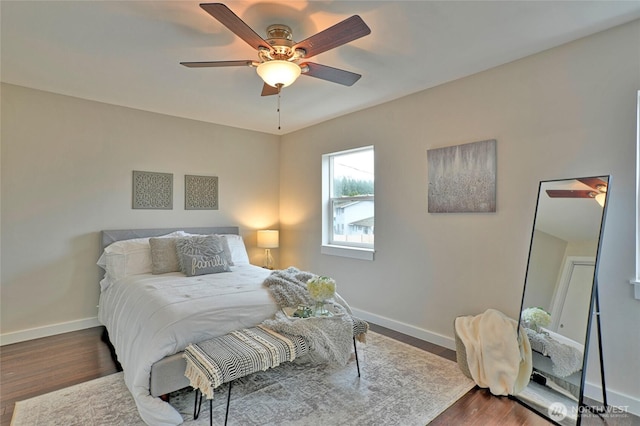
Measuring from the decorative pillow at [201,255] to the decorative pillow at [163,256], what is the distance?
0.24 ft

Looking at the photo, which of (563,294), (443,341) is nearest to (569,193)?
(563,294)

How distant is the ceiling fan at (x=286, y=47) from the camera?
1669mm

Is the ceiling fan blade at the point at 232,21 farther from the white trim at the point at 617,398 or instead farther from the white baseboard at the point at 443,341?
the white trim at the point at 617,398

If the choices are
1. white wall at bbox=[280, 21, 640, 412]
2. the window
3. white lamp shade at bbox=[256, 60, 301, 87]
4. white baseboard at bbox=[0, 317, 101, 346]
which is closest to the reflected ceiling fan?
white wall at bbox=[280, 21, 640, 412]

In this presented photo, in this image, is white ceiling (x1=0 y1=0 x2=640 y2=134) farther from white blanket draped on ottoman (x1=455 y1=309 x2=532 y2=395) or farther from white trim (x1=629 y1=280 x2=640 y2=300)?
white blanket draped on ottoman (x1=455 y1=309 x2=532 y2=395)

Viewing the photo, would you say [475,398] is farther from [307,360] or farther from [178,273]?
[178,273]

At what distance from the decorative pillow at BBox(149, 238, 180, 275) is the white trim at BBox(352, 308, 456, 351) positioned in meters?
2.15

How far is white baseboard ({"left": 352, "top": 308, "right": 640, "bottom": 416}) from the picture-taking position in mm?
2106

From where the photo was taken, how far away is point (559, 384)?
2.14 m

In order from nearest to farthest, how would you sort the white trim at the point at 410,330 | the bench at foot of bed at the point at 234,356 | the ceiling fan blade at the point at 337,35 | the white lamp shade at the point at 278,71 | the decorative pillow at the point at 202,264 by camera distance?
the ceiling fan blade at the point at 337,35
the bench at foot of bed at the point at 234,356
the white lamp shade at the point at 278,71
the white trim at the point at 410,330
the decorative pillow at the point at 202,264

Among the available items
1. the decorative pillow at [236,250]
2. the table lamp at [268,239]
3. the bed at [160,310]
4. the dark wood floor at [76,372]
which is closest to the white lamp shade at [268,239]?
the table lamp at [268,239]

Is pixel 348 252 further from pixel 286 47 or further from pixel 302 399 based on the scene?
pixel 286 47

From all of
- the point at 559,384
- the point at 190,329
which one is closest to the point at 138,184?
the point at 190,329

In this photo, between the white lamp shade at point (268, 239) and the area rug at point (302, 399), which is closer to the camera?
the area rug at point (302, 399)
